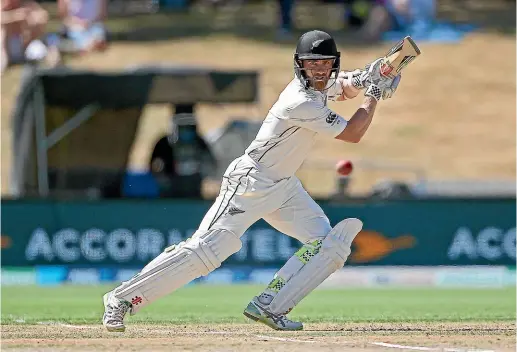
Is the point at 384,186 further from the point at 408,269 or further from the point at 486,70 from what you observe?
the point at 486,70

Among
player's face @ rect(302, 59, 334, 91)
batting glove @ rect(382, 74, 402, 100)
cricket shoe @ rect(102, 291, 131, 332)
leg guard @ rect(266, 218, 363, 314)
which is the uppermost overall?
player's face @ rect(302, 59, 334, 91)

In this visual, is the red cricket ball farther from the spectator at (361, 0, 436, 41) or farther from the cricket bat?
the spectator at (361, 0, 436, 41)

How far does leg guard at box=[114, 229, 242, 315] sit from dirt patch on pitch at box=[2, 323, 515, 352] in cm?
26

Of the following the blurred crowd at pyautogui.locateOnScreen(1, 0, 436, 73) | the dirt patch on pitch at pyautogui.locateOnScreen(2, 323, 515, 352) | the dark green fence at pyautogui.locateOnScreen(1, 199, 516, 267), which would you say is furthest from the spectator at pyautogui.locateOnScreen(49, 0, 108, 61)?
the dirt patch on pitch at pyautogui.locateOnScreen(2, 323, 515, 352)

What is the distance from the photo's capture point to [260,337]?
299 inches

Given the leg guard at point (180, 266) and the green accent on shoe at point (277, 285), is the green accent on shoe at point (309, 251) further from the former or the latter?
the leg guard at point (180, 266)

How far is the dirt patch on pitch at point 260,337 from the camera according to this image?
7020mm

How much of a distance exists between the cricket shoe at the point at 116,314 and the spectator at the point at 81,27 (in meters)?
13.4

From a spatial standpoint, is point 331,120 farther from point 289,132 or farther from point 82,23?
point 82,23

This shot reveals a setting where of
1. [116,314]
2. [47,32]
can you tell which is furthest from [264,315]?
[47,32]

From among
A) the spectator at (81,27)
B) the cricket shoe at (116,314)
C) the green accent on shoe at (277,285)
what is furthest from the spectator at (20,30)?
the cricket shoe at (116,314)

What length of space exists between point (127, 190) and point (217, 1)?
417 inches

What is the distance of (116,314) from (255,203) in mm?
1060

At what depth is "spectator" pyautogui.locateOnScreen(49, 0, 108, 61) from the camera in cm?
2103
